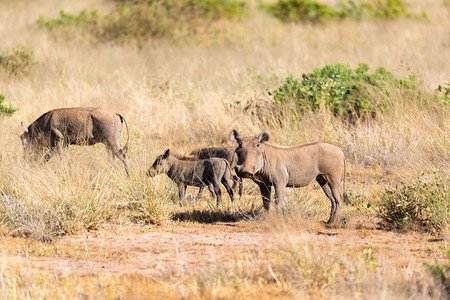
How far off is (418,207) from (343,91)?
4785 mm

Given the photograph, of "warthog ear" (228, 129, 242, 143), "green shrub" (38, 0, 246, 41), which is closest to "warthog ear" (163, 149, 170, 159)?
"warthog ear" (228, 129, 242, 143)

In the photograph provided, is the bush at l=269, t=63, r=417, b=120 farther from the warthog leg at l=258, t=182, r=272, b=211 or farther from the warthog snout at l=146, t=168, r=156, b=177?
the warthog leg at l=258, t=182, r=272, b=211

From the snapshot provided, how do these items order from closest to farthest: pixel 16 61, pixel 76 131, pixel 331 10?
pixel 76 131 < pixel 16 61 < pixel 331 10

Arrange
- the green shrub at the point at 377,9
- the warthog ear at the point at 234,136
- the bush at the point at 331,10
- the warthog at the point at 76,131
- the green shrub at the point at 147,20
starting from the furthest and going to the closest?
the bush at the point at 331,10
the green shrub at the point at 377,9
the green shrub at the point at 147,20
the warthog at the point at 76,131
the warthog ear at the point at 234,136

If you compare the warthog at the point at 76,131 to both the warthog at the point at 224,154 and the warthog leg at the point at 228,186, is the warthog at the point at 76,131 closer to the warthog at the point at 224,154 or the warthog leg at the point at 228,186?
the warthog at the point at 224,154

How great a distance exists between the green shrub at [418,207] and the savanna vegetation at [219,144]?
0.02m

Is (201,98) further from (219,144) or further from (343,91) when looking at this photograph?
(343,91)

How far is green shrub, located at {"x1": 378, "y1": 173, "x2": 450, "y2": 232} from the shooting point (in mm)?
7992

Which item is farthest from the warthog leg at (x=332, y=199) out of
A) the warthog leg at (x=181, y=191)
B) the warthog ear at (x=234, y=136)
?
the warthog leg at (x=181, y=191)

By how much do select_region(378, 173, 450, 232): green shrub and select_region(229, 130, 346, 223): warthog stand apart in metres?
0.58

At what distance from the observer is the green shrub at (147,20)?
75.9 ft

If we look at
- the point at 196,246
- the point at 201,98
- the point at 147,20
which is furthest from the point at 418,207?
the point at 147,20

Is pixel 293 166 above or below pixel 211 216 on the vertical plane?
above

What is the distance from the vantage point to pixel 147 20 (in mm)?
23359
